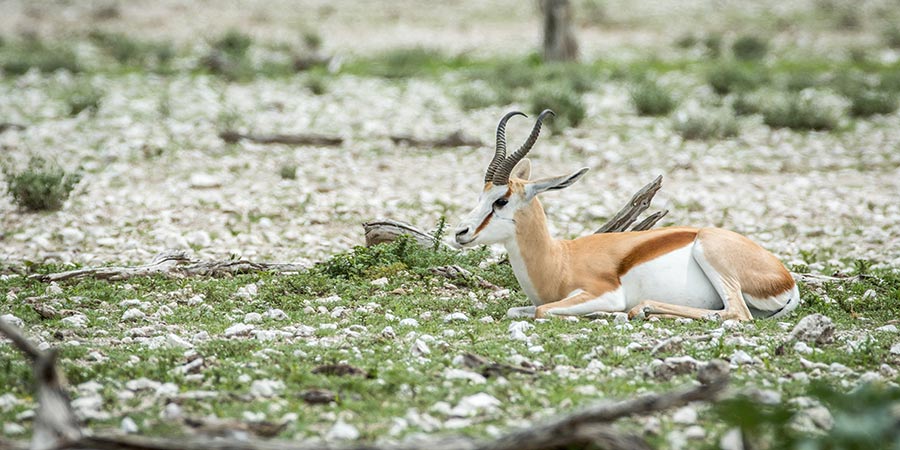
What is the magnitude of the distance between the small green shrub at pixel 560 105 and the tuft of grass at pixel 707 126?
1.48 metres

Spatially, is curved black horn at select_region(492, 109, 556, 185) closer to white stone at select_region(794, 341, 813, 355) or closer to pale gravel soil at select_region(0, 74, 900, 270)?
white stone at select_region(794, 341, 813, 355)

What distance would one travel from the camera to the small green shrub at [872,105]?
16484 mm

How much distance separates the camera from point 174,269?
8.72 meters

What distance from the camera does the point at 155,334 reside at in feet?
22.6

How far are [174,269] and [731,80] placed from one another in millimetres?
12891

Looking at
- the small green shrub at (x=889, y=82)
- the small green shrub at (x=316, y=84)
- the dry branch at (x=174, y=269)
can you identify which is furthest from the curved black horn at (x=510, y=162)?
the small green shrub at (x=889, y=82)

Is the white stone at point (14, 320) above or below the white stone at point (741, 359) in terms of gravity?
above

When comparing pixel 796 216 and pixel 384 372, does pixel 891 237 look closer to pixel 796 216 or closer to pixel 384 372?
pixel 796 216

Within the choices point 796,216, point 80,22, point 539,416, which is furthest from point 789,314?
point 80,22

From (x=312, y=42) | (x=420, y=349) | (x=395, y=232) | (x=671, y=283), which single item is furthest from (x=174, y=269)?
(x=312, y=42)

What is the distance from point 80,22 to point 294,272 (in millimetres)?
24525

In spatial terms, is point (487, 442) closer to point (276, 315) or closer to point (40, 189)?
point (276, 315)

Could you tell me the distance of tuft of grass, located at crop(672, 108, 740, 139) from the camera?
14969 millimetres

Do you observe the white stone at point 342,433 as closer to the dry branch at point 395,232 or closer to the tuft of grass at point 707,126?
the dry branch at point 395,232
